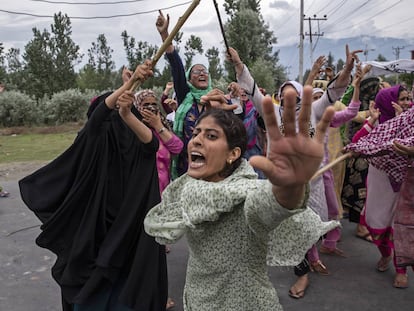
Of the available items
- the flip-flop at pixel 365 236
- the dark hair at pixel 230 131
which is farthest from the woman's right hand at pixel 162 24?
the flip-flop at pixel 365 236

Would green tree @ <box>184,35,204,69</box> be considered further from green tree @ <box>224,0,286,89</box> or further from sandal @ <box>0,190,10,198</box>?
sandal @ <box>0,190,10,198</box>

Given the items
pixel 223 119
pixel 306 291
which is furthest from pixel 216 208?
pixel 306 291

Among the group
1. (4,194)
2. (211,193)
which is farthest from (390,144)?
(4,194)

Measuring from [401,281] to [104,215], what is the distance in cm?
260

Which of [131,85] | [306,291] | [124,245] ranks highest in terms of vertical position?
[131,85]

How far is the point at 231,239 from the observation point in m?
1.60

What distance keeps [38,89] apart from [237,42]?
54.2 feet

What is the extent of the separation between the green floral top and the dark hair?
5cm

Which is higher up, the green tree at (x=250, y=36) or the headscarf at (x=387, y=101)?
the green tree at (x=250, y=36)

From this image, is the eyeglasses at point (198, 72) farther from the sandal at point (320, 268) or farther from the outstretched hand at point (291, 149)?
the outstretched hand at point (291, 149)

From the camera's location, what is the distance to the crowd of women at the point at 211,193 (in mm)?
1283

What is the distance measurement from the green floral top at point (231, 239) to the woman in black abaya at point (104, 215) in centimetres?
86

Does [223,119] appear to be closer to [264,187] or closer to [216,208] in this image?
[216,208]

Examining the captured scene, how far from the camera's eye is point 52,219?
2.66 meters
